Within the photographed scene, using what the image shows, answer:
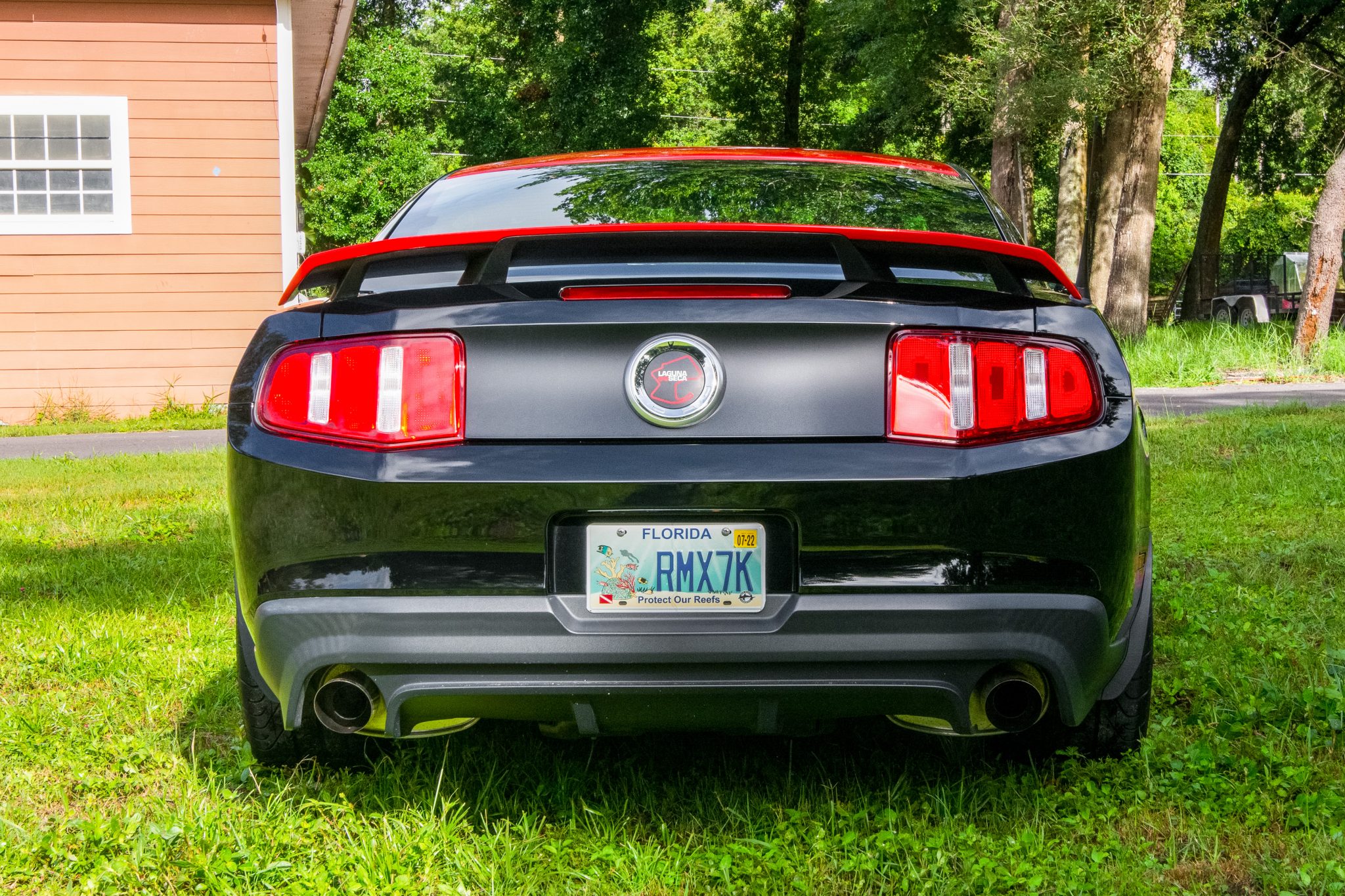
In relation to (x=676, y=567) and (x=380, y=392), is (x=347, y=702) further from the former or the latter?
(x=676, y=567)

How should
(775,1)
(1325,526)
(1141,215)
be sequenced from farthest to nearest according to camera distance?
(775,1) < (1141,215) < (1325,526)

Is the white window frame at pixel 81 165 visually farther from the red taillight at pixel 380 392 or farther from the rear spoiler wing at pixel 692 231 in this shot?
the red taillight at pixel 380 392

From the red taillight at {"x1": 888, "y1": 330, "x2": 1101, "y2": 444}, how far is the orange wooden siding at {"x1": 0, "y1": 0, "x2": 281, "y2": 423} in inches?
428

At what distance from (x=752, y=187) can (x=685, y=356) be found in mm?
1108

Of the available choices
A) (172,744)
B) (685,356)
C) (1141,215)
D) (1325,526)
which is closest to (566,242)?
(685,356)

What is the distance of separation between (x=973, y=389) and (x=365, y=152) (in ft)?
94.4

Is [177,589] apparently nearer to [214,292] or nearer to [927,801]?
[927,801]

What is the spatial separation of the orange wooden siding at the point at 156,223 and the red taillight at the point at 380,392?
1039 cm

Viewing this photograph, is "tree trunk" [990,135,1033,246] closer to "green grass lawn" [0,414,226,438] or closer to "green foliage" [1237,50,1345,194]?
"green foliage" [1237,50,1345,194]

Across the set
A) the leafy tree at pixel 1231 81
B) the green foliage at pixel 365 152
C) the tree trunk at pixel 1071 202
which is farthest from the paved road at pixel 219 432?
the green foliage at pixel 365 152

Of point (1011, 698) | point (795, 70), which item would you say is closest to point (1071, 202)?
point (795, 70)

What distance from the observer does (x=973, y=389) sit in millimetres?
2254

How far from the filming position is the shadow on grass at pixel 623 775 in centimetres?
273

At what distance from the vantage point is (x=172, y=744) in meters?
3.11
